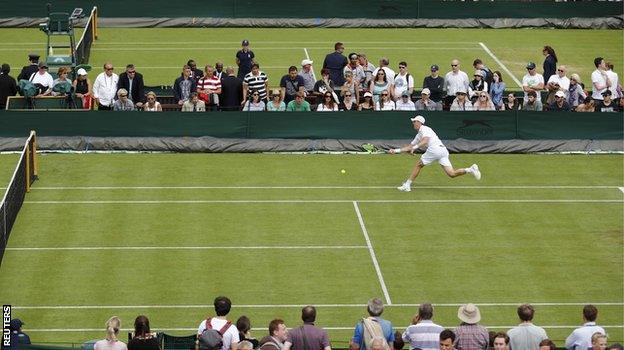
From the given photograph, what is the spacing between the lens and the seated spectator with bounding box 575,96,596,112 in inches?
1372

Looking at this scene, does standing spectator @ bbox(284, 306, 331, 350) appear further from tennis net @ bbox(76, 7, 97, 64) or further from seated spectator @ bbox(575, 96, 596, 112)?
tennis net @ bbox(76, 7, 97, 64)

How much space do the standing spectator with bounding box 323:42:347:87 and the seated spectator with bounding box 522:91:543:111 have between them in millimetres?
4847

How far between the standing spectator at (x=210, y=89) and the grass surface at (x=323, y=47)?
6714mm

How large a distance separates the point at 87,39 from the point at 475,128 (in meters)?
14.9

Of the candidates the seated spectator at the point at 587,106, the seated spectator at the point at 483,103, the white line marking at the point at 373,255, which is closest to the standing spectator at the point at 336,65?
the seated spectator at the point at 483,103

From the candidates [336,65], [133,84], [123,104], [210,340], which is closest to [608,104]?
[336,65]

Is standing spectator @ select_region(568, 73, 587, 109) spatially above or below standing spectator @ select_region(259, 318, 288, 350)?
above

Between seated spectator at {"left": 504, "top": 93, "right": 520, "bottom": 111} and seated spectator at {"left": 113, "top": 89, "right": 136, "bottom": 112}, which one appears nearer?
seated spectator at {"left": 113, "top": 89, "right": 136, "bottom": 112}

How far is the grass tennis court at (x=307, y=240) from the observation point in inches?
957

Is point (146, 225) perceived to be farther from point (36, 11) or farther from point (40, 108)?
point (36, 11)

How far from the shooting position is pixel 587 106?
34.9 meters

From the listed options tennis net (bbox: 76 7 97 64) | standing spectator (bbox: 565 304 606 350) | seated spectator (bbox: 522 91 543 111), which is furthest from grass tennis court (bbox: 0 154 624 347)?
tennis net (bbox: 76 7 97 64)

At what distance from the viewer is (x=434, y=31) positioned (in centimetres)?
4862

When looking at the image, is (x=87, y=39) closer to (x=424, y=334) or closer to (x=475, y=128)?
(x=475, y=128)
